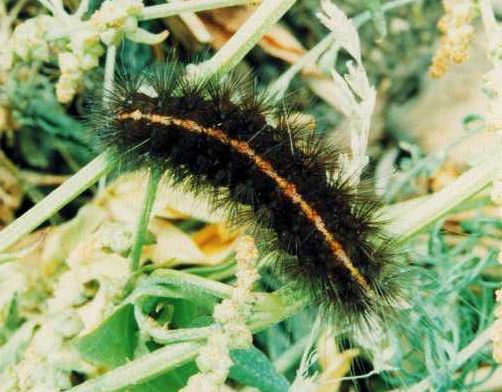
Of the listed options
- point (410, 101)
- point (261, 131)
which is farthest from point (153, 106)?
point (410, 101)

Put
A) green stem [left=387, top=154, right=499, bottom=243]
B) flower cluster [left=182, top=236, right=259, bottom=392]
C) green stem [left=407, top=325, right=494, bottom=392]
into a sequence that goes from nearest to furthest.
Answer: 1. flower cluster [left=182, top=236, right=259, bottom=392]
2. green stem [left=387, top=154, right=499, bottom=243]
3. green stem [left=407, top=325, right=494, bottom=392]

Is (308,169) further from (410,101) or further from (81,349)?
(410,101)

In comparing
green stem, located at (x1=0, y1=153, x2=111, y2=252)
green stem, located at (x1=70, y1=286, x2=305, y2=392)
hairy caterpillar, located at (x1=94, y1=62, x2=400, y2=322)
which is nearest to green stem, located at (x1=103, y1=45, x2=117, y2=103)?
hairy caterpillar, located at (x1=94, y1=62, x2=400, y2=322)

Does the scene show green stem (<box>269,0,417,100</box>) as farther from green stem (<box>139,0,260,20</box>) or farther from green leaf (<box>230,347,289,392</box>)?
green leaf (<box>230,347,289,392</box>)

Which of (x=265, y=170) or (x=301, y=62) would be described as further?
(x=301, y=62)

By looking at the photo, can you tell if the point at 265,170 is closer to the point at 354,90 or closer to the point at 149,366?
the point at 354,90

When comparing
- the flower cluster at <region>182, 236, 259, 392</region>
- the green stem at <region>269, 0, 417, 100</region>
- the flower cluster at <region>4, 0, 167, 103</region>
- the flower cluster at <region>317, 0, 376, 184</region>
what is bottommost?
the flower cluster at <region>182, 236, 259, 392</region>

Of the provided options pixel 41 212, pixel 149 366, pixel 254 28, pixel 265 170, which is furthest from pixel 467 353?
pixel 41 212
